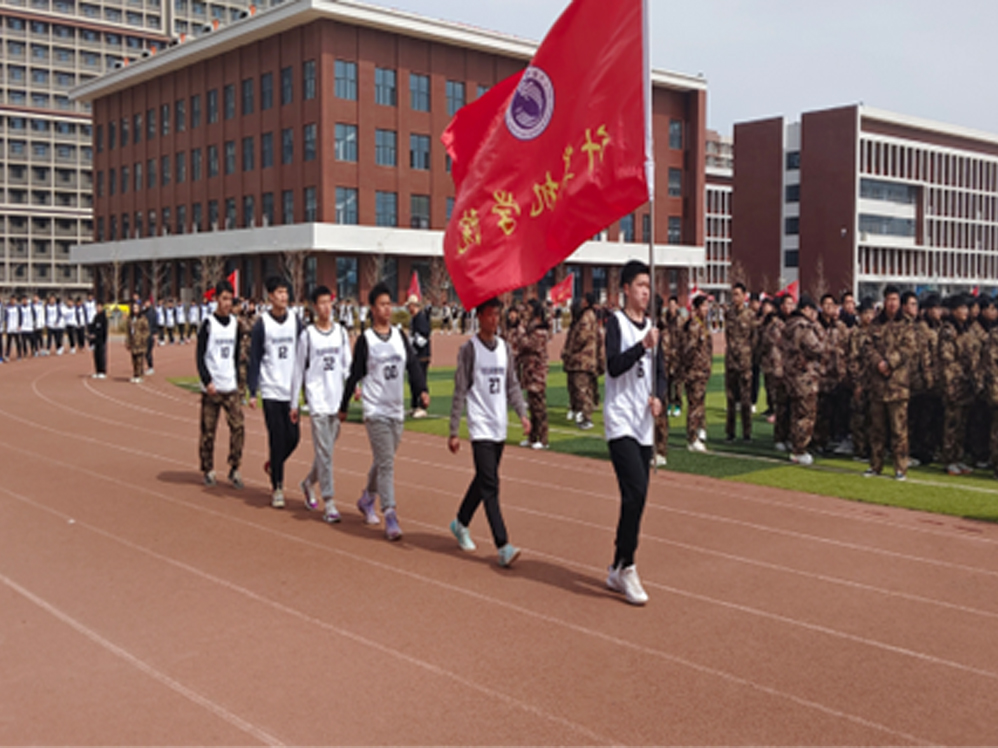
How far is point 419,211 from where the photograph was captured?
6462cm

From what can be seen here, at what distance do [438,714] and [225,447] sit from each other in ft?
33.5

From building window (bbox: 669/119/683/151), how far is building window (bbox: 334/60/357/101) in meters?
25.2

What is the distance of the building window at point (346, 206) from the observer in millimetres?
61156

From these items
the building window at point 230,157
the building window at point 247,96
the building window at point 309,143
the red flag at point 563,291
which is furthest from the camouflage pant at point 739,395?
the building window at point 230,157

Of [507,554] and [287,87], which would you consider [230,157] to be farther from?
[507,554]

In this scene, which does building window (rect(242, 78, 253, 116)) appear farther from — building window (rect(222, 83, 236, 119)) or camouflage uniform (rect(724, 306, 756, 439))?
camouflage uniform (rect(724, 306, 756, 439))

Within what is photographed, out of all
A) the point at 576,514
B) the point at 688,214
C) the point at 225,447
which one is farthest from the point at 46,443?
the point at 688,214

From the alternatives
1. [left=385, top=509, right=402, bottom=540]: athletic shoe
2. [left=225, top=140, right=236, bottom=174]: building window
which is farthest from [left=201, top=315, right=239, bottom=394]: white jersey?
[left=225, top=140, right=236, bottom=174]: building window

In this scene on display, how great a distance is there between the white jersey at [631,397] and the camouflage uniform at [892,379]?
5550 millimetres

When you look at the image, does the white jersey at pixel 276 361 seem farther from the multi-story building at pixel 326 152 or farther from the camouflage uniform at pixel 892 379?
the multi-story building at pixel 326 152

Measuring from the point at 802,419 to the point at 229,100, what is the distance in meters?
60.7

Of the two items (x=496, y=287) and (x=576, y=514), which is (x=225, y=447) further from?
(x=496, y=287)

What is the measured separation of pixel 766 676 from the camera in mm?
5598

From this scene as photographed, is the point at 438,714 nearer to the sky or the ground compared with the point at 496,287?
nearer to the ground
